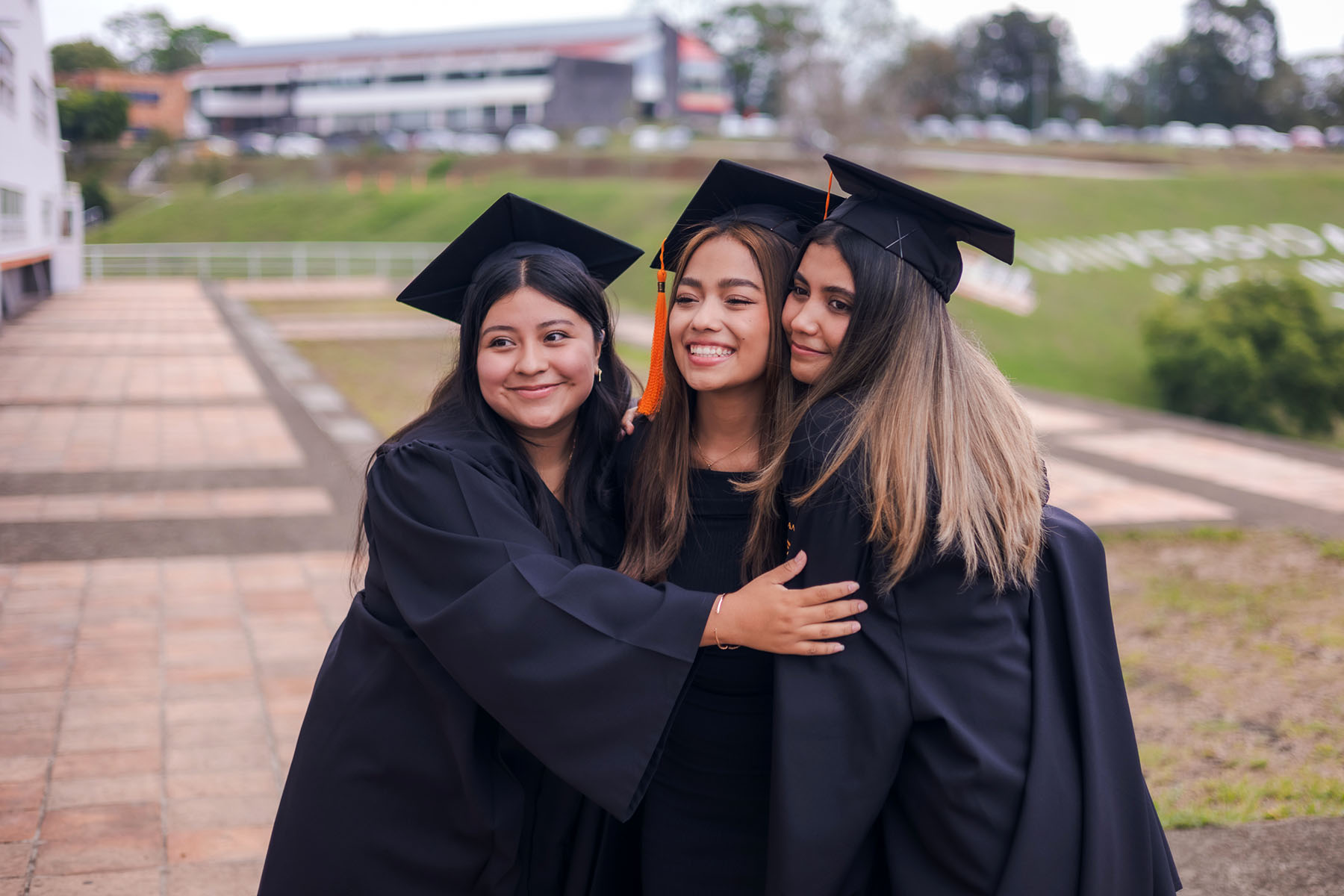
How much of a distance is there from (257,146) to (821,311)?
5649cm

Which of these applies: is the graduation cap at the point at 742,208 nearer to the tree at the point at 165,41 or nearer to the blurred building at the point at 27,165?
the blurred building at the point at 27,165

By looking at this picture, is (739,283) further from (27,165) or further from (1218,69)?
(1218,69)

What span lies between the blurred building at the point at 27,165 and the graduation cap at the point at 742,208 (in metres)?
12.4

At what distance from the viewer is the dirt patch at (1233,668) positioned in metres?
3.84

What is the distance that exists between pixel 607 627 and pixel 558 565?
0.50ft

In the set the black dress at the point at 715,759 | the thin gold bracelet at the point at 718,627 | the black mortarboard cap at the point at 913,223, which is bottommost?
the black dress at the point at 715,759

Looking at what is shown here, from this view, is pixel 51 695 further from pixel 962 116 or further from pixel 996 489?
pixel 962 116

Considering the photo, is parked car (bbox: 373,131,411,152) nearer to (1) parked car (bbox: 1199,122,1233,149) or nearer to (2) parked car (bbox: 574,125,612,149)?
(2) parked car (bbox: 574,125,612,149)

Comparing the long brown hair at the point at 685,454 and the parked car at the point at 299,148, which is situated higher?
the parked car at the point at 299,148

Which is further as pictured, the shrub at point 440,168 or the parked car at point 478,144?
the parked car at point 478,144

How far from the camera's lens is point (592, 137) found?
47.6 metres

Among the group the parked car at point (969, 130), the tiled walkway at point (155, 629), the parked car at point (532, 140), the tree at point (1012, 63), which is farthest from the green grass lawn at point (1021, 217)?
the tree at point (1012, 63)

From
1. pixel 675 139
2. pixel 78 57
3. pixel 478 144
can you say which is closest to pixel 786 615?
pixel 78 57

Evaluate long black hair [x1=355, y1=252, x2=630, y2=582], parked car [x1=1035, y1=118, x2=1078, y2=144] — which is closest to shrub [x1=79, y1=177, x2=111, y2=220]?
long black hair [x1=355, y1=252, x2=630, y2=582]
